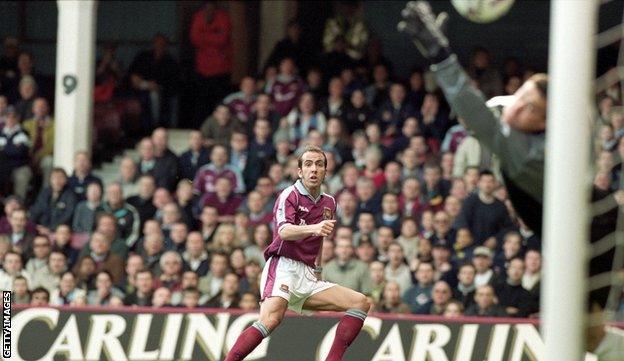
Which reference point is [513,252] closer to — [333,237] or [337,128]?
[333,237]

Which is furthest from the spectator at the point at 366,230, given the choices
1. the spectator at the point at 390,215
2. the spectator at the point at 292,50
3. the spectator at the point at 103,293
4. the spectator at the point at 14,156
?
the spectator at the point at 14,156

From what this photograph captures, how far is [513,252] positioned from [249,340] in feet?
14.0

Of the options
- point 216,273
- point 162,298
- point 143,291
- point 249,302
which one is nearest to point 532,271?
point 249,302

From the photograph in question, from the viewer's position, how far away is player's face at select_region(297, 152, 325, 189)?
8.93 metres

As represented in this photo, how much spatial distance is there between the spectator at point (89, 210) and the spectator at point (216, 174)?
3.28 ft

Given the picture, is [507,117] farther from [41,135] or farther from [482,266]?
[41,135]

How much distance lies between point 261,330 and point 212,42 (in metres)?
8.09

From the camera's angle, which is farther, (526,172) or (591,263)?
(591,263)

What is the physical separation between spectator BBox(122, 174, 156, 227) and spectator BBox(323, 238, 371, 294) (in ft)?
7.43

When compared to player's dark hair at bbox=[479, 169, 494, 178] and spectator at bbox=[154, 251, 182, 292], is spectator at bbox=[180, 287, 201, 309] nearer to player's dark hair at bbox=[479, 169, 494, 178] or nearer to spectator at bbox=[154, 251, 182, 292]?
spectator at bbox=[154, 251, 182, 292]

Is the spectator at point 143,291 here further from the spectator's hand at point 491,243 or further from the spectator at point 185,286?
the spectator's hand at point 491,243

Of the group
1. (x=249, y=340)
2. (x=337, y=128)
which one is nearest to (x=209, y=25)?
(x=337, y=128)

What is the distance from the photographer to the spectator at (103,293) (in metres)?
Result: 13.0

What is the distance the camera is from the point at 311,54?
655 inches
